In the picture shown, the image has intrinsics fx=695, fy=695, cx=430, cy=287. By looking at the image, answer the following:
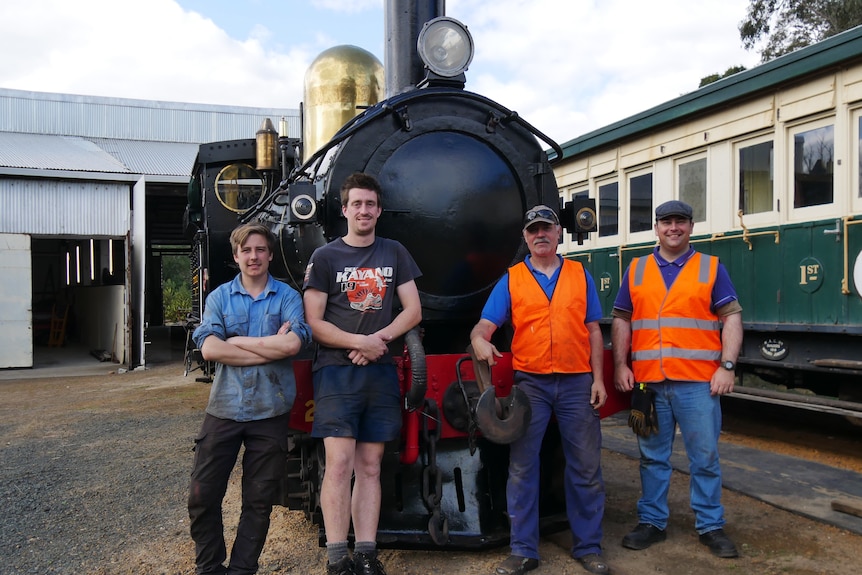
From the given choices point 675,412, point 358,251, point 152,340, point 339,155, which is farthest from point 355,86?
point 152,340

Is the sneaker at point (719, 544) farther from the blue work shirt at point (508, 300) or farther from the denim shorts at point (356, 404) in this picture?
the denim shorts at point (356, 404)

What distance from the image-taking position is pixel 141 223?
43.7 ft

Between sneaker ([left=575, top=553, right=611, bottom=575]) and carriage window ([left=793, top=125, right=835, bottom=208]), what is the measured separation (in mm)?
3637

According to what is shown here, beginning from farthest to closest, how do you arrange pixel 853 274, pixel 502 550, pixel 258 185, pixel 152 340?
1. pixel 152 340
2. pixel 258 185
3. pixel 853 274
4. pixel 502 550

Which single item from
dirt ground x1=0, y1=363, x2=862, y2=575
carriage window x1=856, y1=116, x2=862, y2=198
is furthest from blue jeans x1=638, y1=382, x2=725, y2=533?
carriage window x1=856, y1=116, x2=862, y2=198

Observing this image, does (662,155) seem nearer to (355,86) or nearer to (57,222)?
(355,86)

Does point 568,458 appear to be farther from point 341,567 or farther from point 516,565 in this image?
point 341,567

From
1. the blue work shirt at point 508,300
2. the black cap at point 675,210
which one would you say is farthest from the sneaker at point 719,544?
the black cap at point 675,210

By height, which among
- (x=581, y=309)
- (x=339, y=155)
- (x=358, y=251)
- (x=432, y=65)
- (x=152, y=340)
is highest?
(x=432, y=65)

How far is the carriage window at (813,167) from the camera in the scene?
17.3 feet

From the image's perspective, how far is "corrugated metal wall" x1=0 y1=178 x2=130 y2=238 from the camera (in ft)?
41.2

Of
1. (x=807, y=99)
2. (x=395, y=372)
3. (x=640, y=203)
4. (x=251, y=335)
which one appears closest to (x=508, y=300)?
(x=395, y=372)

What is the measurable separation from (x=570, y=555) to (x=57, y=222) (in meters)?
12.4

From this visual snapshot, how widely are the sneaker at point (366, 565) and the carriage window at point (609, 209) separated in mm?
5672
